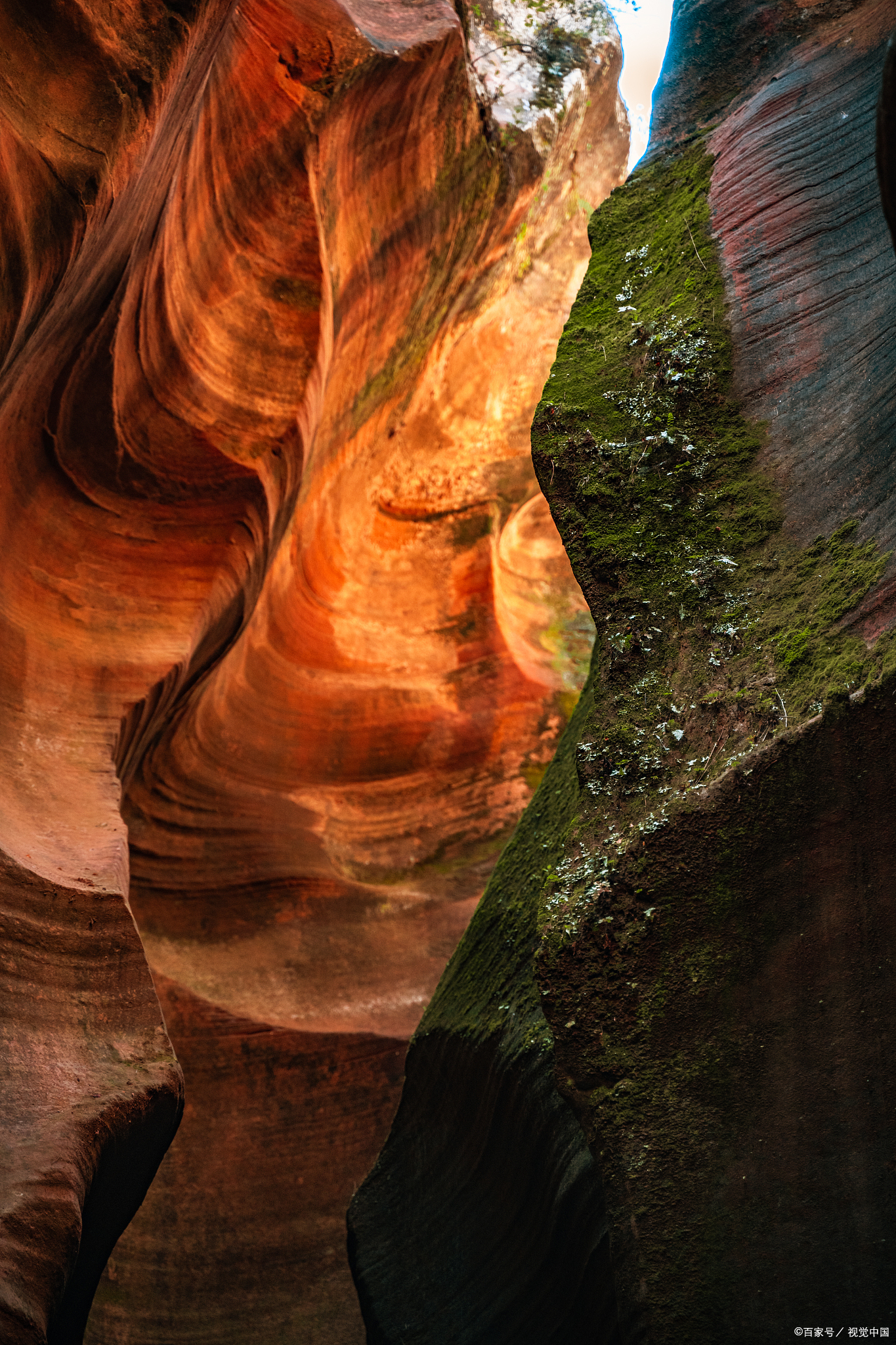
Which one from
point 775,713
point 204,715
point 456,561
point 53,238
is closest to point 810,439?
point 775,713

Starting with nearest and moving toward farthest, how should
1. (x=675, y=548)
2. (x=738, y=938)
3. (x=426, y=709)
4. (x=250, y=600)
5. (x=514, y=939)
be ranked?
(x=738, y=938), (x=675, y=548), (x=514, y=939), (x=250, y=600), (x=426, y=709)

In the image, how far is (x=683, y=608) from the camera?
4.43 metres

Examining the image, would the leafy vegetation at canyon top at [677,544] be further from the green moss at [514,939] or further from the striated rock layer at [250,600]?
the striated rock layer at [250,600]

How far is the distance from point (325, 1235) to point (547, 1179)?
4024 millimetres

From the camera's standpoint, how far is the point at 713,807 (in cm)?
380

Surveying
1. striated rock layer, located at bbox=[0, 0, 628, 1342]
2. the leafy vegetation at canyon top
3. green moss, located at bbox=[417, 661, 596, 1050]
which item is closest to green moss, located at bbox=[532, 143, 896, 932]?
the leafy vegetation at canyon top

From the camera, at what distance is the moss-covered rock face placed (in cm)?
354

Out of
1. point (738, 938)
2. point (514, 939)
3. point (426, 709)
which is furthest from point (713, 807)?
point (426, 709)

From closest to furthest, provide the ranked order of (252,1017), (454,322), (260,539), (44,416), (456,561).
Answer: (44,416)
(260,539)
(252,1017)
(454,322)
(456,561)

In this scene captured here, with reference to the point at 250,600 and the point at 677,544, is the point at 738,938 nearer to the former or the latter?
the point at 677,544

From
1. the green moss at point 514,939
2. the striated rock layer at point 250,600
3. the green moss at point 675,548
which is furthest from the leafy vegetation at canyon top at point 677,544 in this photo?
the striated rock layer at point 250,600

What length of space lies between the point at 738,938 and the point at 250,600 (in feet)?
16.6

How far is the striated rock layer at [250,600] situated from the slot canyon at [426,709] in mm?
32

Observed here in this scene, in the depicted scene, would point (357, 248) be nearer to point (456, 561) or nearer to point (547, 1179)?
point (456, 561)
